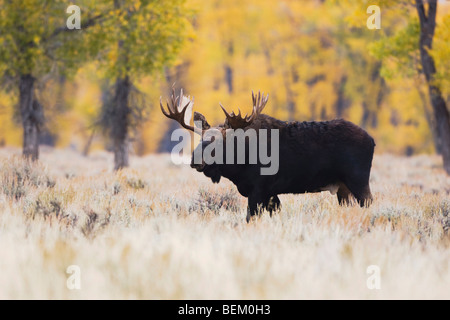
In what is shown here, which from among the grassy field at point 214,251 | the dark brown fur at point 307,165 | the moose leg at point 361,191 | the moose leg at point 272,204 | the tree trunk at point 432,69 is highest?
the tree trunk at point 432,69

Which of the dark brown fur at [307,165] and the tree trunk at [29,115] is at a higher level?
the tree trunk at [29,115]

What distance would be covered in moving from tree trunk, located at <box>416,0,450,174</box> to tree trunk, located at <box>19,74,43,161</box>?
10155 mm

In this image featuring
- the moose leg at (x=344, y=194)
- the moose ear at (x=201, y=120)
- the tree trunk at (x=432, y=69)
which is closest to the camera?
the moose ear at (x=201, y=120)

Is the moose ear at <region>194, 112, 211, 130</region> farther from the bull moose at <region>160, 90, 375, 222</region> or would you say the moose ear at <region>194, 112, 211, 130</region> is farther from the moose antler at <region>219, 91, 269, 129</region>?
the moose antler at <region>219, 91, 269, 129</region>

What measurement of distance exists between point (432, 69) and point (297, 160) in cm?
930

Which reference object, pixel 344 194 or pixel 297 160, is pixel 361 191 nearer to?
pixel 344 194

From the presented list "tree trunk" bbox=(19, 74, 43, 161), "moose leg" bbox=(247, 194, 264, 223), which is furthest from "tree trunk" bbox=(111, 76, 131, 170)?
"moose leg" bbox=(247, 194, 264, 223)

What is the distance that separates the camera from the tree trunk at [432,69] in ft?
48.1

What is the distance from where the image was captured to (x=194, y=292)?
4.45 metres

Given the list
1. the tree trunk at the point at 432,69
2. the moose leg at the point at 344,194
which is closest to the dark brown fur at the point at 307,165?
the moose leg at the point at 344,194

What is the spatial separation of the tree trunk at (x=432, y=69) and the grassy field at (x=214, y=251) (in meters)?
7.82

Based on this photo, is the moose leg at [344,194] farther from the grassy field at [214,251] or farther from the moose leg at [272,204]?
the moose leg at [272,204]

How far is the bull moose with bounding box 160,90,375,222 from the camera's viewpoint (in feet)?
23.6

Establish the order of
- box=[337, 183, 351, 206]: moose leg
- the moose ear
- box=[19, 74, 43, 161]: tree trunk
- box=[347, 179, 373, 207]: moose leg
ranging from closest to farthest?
the moose ear, box=[347, 179, 373, 207]: moose leg, box=[337, 183, 351, 206]: moose leg, box=[19, 74, 43, 161]: tree trunk
